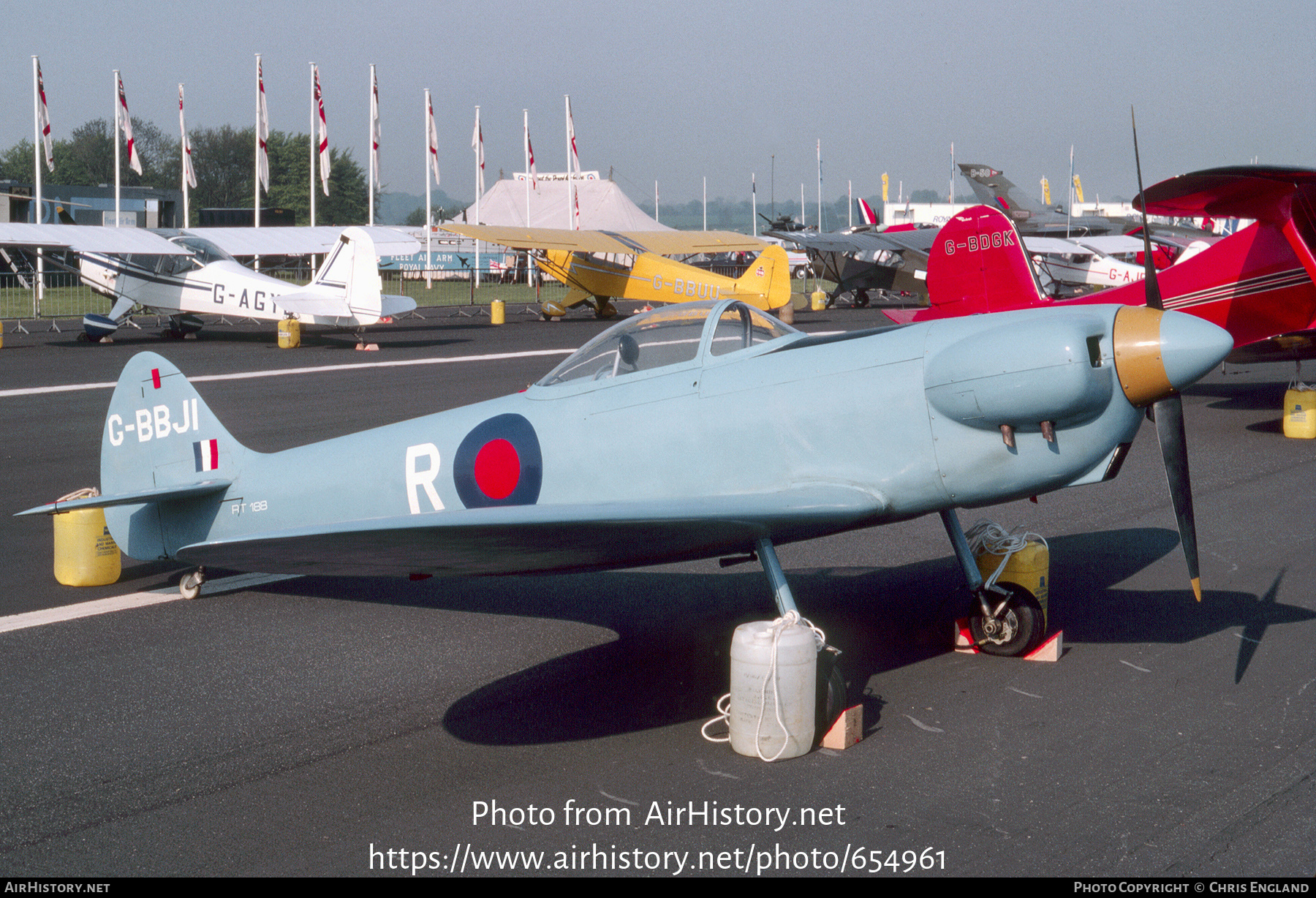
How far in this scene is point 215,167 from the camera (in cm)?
11362

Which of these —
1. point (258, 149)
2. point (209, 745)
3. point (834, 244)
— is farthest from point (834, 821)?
point (258, 149)

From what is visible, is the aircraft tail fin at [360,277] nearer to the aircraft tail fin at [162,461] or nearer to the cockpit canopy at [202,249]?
Answer: the cockpit canopy at [202,249]

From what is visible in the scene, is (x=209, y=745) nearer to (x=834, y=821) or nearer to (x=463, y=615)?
(x=463, y=615)

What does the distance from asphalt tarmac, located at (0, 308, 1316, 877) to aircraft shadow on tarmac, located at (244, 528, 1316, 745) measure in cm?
2

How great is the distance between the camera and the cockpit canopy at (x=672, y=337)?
5.13m

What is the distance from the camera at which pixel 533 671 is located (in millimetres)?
5383

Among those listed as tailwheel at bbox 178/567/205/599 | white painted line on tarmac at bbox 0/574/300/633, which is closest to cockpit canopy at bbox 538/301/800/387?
white painted line on tarmac at bbox 0/574/300/633

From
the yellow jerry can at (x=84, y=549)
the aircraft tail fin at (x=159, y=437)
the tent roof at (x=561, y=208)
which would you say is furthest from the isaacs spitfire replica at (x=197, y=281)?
the tent roof at (x=561, y=208)

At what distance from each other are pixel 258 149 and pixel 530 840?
113 ft

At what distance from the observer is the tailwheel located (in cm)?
667

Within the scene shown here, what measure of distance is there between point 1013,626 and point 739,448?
1781 millimetres

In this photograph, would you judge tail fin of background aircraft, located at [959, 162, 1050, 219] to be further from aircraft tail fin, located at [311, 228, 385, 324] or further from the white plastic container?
the white plastic container

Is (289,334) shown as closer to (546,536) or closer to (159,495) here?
(159,495)

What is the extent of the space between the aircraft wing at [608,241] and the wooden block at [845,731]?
77.7 ft
